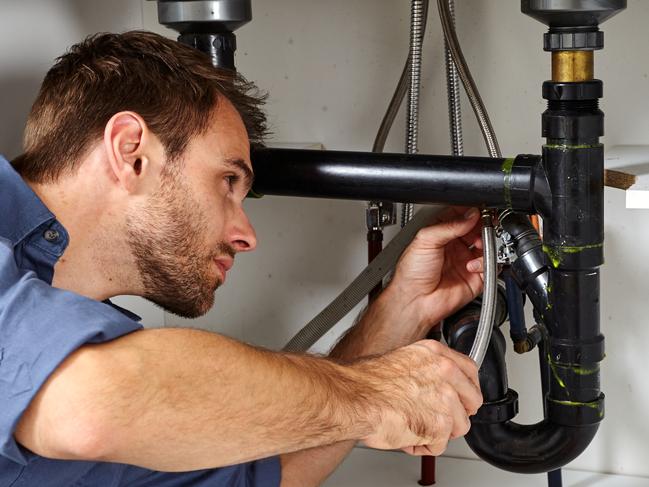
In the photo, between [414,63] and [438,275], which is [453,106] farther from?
[438,275]

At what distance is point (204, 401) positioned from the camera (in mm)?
811

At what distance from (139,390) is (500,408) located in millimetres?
494

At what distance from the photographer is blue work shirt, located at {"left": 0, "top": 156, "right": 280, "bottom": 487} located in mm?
750

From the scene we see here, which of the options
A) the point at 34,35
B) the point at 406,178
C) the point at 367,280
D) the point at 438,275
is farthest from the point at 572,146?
the point at 34,35

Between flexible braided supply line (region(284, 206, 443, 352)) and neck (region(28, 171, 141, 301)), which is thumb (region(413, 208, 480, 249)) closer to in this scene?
flexible braided supply line (region(284, 206, 443, 352))

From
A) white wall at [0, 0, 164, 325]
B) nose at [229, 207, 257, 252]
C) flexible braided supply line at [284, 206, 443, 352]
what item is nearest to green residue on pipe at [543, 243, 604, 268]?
flexible braided supply line at [284, 206, 443, 352]

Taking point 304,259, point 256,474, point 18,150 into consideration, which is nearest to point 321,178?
point 256,474

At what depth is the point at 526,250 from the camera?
1.06 metres

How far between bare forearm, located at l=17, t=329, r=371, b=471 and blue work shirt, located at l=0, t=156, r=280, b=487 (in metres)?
0.02

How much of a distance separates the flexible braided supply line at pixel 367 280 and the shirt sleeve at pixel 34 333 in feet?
1.60

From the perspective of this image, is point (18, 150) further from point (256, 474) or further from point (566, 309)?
point (566, 309)

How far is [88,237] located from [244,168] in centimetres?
18

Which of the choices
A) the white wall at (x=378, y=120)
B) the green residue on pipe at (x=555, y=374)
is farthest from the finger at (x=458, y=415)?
the white wall at (x=378, y=120)

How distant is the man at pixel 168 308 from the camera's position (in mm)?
765
